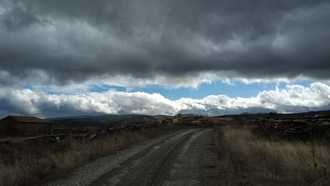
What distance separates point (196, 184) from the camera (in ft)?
40.8

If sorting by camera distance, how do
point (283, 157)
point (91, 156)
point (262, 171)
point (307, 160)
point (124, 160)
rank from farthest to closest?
point (91, 156) → point (124, 160) → point (283, 157) → point (307, 160) → point (262, 171)

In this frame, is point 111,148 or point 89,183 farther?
point 111,148

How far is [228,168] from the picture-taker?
608 inches

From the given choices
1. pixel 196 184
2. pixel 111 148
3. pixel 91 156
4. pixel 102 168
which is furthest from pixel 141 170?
pixel 111 148

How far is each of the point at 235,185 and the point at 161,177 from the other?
271 cm

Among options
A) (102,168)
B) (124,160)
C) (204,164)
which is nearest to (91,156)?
(124,160)

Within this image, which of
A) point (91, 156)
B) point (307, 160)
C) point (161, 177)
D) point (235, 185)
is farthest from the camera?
point (91, 156)

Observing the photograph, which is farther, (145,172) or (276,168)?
(276,168)

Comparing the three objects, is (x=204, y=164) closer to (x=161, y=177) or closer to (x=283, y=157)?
(x=283, y=157)

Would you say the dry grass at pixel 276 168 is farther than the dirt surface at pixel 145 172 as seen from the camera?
No

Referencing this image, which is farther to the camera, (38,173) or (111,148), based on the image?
(111,148)

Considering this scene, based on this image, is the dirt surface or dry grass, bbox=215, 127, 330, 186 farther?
the dirt surface

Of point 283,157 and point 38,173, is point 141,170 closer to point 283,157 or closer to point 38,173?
point 38,173

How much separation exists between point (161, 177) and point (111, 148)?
11.9 metres
